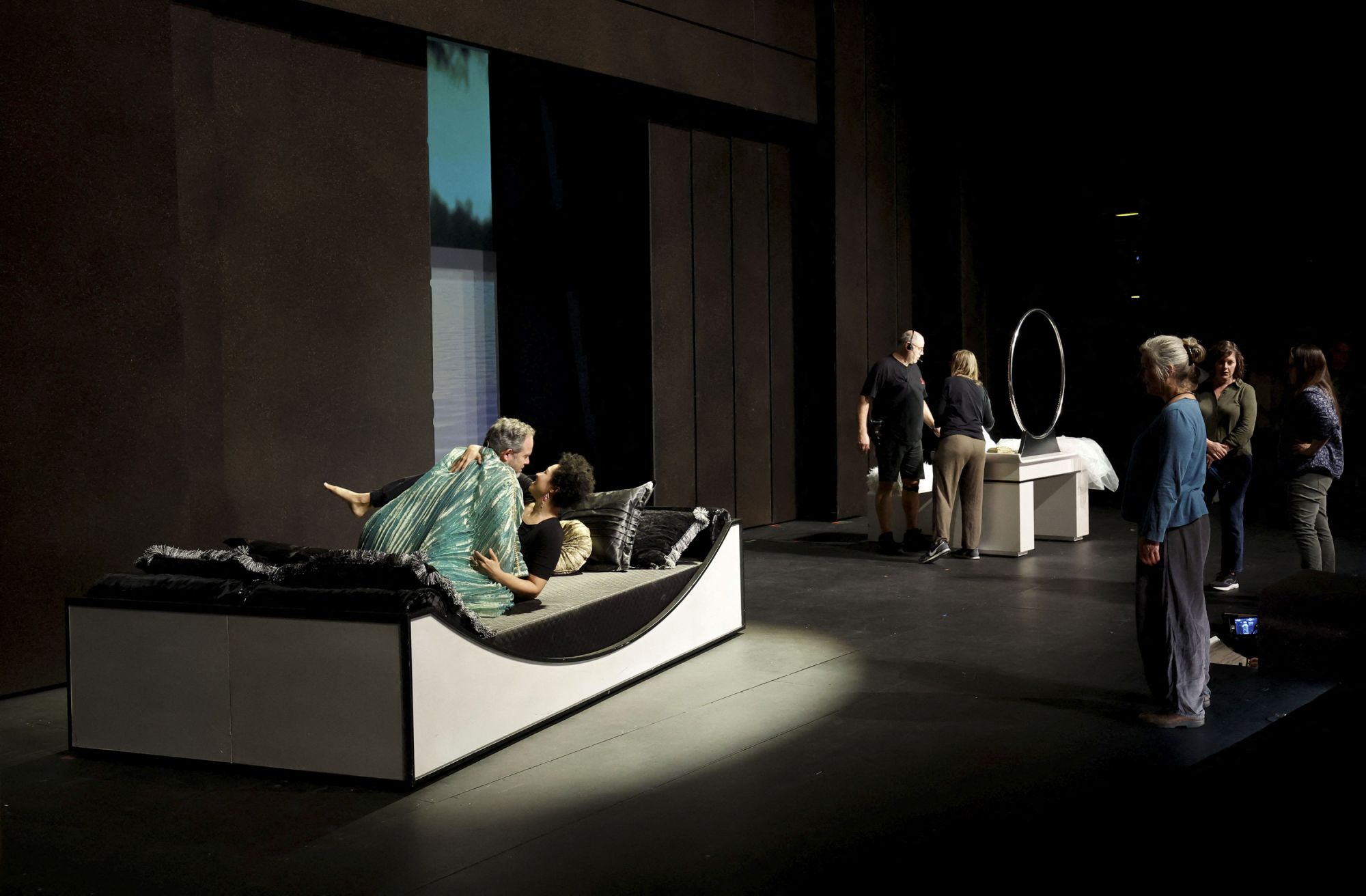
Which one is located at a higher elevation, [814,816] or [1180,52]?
[1180,52]

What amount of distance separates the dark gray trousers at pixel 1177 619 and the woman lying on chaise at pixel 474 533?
225 cm

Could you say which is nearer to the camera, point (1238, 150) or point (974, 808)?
point (974, 808)

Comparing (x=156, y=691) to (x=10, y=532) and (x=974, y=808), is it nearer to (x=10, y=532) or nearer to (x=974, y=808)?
(x=10, y=532)

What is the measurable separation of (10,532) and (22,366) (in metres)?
0.69

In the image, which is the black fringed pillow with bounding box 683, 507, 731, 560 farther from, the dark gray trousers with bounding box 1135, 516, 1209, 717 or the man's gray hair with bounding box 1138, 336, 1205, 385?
the man's gray hair with bounding box 1138, 336, 1205, 385

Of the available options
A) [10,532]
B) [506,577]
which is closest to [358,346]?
[10,532]

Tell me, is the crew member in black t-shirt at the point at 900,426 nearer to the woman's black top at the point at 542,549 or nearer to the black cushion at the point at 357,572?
the woman's black top at the point at 542,549

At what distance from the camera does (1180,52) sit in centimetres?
1188

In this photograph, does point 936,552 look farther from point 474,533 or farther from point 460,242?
point 474,533

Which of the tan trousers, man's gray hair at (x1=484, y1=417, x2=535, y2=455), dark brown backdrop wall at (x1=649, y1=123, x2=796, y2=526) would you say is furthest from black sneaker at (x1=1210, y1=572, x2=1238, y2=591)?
man's gray hair at (x1=484, y1=417, x2=535, y2=455)

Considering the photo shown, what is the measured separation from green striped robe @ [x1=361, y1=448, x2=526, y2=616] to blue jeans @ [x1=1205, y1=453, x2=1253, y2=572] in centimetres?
406

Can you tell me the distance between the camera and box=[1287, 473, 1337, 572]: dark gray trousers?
6258 millimetres

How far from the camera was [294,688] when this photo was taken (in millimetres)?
4051

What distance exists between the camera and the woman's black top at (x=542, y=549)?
16.1ft
